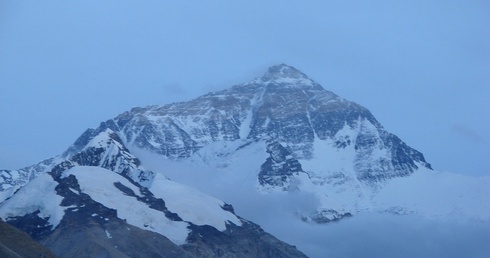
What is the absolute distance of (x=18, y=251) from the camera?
608 ft

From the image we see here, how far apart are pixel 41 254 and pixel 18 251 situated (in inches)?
155

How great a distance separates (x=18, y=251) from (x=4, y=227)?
1053cm

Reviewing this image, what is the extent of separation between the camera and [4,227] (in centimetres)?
19425

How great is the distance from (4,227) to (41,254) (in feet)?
39.2

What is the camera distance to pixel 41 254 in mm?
186375
